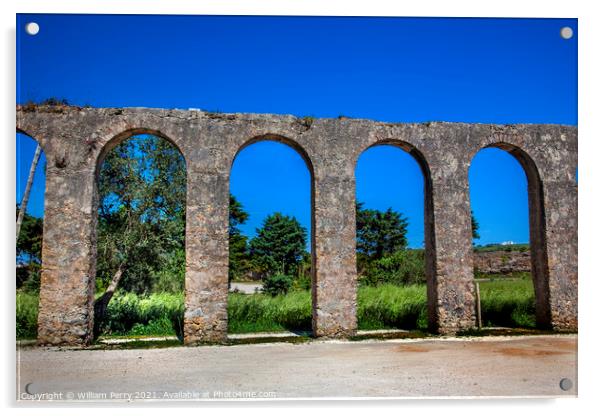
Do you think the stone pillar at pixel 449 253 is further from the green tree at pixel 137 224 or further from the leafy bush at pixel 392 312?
the green tree at pixel 137 224

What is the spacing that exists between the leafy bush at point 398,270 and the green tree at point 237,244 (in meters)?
6.63

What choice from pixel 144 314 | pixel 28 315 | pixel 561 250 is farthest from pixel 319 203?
pixel 28 315

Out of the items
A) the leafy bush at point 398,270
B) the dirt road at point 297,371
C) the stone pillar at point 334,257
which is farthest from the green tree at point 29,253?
the leafy bush at point 398,270

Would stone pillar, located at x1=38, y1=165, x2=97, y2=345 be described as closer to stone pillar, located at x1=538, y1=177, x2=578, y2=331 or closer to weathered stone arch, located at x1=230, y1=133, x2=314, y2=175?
weathered stone arch, located at x1=230, y1=133, x2=314, y2=175

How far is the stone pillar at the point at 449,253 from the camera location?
10.0 metres

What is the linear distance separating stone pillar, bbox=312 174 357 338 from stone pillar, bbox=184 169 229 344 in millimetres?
1748

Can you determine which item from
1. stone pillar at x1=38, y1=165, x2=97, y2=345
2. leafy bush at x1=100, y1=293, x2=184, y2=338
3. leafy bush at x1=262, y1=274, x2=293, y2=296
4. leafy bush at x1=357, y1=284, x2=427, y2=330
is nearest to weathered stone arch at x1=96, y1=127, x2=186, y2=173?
stone pillar at x1=38, y1=165, x2=97, y2=345

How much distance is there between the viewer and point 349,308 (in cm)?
966

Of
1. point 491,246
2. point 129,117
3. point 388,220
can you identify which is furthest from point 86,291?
point 388,220

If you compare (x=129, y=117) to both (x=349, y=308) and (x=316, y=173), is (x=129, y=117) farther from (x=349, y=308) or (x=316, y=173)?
(x=349, y=308)

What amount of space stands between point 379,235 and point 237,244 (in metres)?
7.30

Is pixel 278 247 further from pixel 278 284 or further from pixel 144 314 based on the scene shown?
pixel 144 314

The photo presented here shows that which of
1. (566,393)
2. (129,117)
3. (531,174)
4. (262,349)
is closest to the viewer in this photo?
(566,393)

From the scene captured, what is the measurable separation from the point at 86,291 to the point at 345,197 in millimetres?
5098
